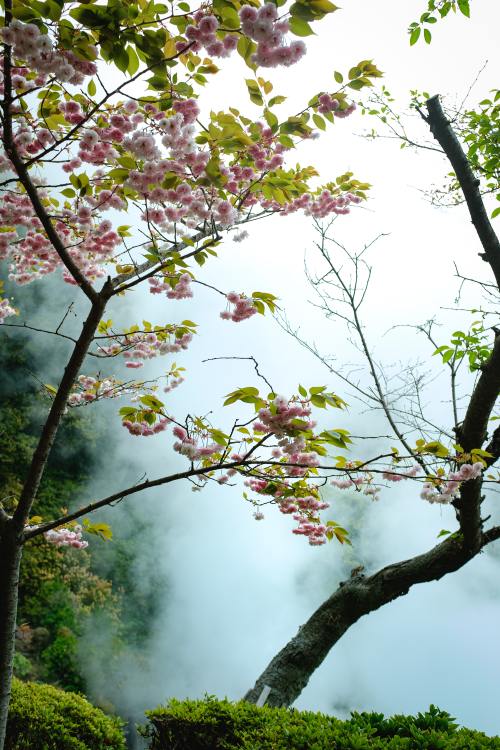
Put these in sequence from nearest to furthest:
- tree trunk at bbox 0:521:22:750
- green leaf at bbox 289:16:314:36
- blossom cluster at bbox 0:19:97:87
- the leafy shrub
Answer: green leaf at bbox 289:16:314:36 → blossom cluster at bbox 0:19:97:87 → tree trunk at bbox 0:521:22:750 → the leafy shrub

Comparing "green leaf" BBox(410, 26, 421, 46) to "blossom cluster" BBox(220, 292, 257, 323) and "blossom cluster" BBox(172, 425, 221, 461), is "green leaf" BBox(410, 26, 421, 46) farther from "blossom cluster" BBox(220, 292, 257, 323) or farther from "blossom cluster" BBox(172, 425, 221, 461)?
"blossom cluster" BBox(172, 425, 221, 461)

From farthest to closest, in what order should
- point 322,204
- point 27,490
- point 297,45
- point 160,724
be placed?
point 322,204, point 160,724, point 27,490, point 297,45

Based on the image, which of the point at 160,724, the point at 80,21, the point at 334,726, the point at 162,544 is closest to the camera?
the point at 80,21

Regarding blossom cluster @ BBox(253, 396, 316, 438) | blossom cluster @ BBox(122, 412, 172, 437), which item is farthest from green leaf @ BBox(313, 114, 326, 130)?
blossom cluster @ BBox(122, 412, 172, 437)

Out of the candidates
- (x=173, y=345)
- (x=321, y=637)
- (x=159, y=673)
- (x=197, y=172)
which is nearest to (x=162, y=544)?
(x=159, y=673)

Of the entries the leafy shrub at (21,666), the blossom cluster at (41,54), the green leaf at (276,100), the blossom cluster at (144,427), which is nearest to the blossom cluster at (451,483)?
the blossom cluster at (144,427)

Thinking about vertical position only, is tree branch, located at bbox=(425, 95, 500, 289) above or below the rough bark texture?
above

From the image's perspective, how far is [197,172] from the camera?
1.78 meters

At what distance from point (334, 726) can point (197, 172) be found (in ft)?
6.95

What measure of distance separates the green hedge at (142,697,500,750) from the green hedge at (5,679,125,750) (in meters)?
0.41

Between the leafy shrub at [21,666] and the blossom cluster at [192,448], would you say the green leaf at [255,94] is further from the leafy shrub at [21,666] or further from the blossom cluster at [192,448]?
the leafy shrub at [21,666]

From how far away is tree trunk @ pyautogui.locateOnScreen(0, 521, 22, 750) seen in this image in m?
1.54

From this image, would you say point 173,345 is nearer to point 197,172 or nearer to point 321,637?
point 197,172

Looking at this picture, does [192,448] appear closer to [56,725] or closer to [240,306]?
[240,306]
